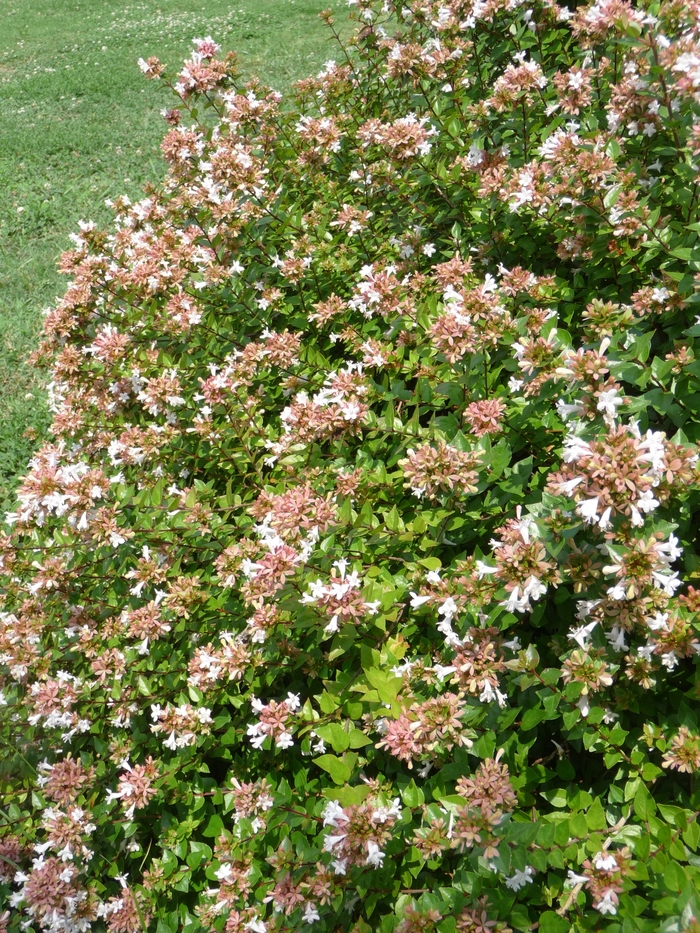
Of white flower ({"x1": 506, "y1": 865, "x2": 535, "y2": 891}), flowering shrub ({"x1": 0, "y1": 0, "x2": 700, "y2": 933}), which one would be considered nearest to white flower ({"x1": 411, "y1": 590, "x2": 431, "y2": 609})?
flowering shrub ({"x1": 0, "y1": 0, "x2": 700, "y2": 933})

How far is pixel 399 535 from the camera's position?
2100 millimetres

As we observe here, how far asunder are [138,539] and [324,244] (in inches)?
61.5

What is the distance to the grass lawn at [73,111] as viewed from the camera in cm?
605

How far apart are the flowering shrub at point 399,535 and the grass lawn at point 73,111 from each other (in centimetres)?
156

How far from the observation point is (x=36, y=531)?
311 cm

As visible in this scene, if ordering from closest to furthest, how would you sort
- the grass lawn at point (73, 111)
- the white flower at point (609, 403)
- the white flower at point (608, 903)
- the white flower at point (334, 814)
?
the white flower at point (608, 903) → the white flower at point (609, 403) → the white flower at point (334, 814) → the grass lawn at point (73, 111)

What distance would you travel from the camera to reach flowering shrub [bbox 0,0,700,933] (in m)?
1.64

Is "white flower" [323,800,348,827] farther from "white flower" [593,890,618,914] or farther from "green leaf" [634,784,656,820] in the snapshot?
"green leaf" [634,784,656,820]

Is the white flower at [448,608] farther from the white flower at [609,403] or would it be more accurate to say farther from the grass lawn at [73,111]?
the grass lawn at [73,111]

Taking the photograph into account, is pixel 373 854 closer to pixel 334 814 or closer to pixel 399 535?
pixel 334 814

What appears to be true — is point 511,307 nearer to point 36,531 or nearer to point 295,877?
point 295,877

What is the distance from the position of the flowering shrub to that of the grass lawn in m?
1.56

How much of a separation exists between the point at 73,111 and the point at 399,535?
11460 mm

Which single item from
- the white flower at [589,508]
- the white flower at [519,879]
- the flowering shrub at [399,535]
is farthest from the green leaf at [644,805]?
the white flower at [589,508]
